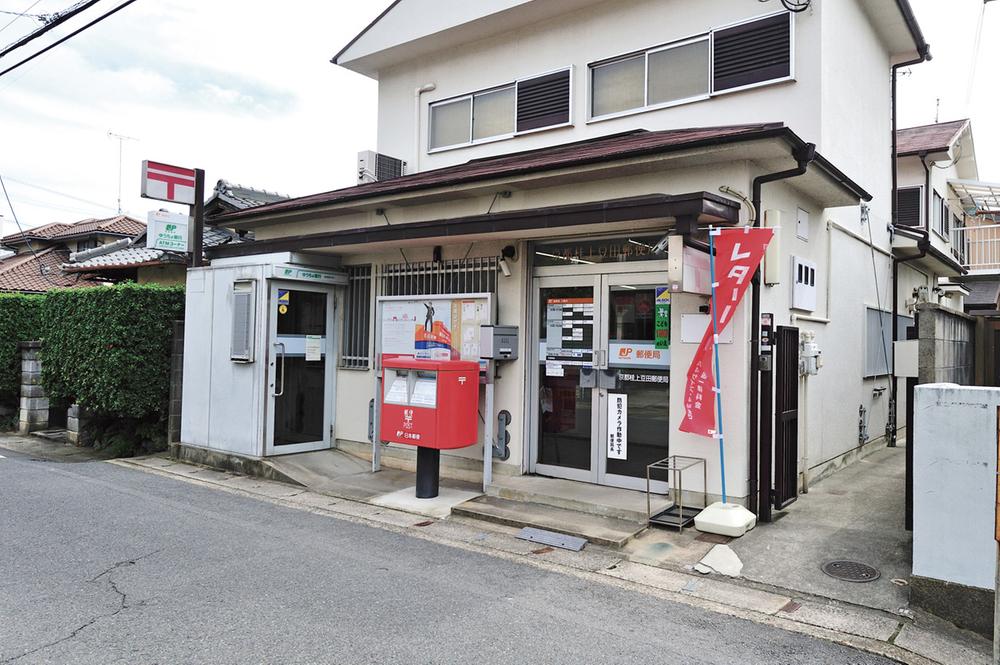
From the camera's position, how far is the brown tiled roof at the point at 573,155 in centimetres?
609

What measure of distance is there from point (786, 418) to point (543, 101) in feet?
20.2

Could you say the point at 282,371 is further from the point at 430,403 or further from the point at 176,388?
the point at 430,403

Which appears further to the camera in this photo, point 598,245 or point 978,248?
point 978,248

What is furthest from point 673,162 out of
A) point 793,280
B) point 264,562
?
point 264,562

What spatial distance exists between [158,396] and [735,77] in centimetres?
934

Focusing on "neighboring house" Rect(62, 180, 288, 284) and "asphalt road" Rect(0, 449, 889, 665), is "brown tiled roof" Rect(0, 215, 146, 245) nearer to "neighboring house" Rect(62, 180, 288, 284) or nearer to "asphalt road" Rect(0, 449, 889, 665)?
"neighboring house" Rect(62, 180, 288, 284)

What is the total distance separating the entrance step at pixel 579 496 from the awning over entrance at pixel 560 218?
2734 millimetres

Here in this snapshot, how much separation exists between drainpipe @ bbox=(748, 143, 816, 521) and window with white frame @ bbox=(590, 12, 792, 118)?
237 centimetres

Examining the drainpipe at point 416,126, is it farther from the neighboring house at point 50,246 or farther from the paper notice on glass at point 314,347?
the neighboring house at point 50,246

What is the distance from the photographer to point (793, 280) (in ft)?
23.6

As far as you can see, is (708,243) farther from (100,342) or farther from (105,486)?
(100,342)

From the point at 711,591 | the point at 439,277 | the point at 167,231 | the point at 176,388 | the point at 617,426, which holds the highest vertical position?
the point at 167,231

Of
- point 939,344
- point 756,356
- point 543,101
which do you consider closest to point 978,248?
point 543,101

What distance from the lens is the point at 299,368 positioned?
9242mm
